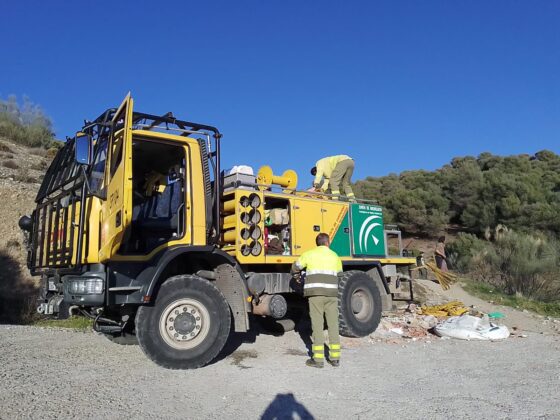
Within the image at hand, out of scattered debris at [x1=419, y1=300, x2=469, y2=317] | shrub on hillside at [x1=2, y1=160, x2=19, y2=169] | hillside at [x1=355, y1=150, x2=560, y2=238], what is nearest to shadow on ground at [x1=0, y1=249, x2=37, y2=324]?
shrub on hillside at [x1=2, y1=160, x2=19, y2=169]

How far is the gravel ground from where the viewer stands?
4.20 m

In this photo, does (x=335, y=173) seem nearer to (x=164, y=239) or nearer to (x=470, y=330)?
(x=470, y=330)

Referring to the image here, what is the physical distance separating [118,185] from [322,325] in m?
3.13

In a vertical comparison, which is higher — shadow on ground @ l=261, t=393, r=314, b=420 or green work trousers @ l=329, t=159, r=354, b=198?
green work trousers @ l=329, t=159, r=354, b=198

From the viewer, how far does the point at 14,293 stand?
14.6 metres

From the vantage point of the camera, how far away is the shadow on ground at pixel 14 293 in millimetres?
12888

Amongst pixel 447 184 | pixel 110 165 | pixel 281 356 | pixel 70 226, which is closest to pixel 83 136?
pixel 110 165

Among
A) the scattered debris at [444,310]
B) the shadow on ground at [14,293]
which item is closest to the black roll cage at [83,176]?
the scattered debris at [444,310]

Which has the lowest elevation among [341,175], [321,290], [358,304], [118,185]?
[358,304]

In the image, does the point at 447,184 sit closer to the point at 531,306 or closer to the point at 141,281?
the point at 531,306

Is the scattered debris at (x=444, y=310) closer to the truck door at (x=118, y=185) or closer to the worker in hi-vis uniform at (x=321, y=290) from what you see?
the worker in hi-vis uniform at (x=321, y=290)

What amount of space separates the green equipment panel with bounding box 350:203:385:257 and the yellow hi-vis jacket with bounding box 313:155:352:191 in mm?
1054

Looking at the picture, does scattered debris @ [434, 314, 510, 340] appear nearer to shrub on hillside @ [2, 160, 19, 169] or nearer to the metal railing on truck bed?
the metal railing on truck bed

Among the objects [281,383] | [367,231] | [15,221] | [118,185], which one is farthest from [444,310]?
[15,221]
